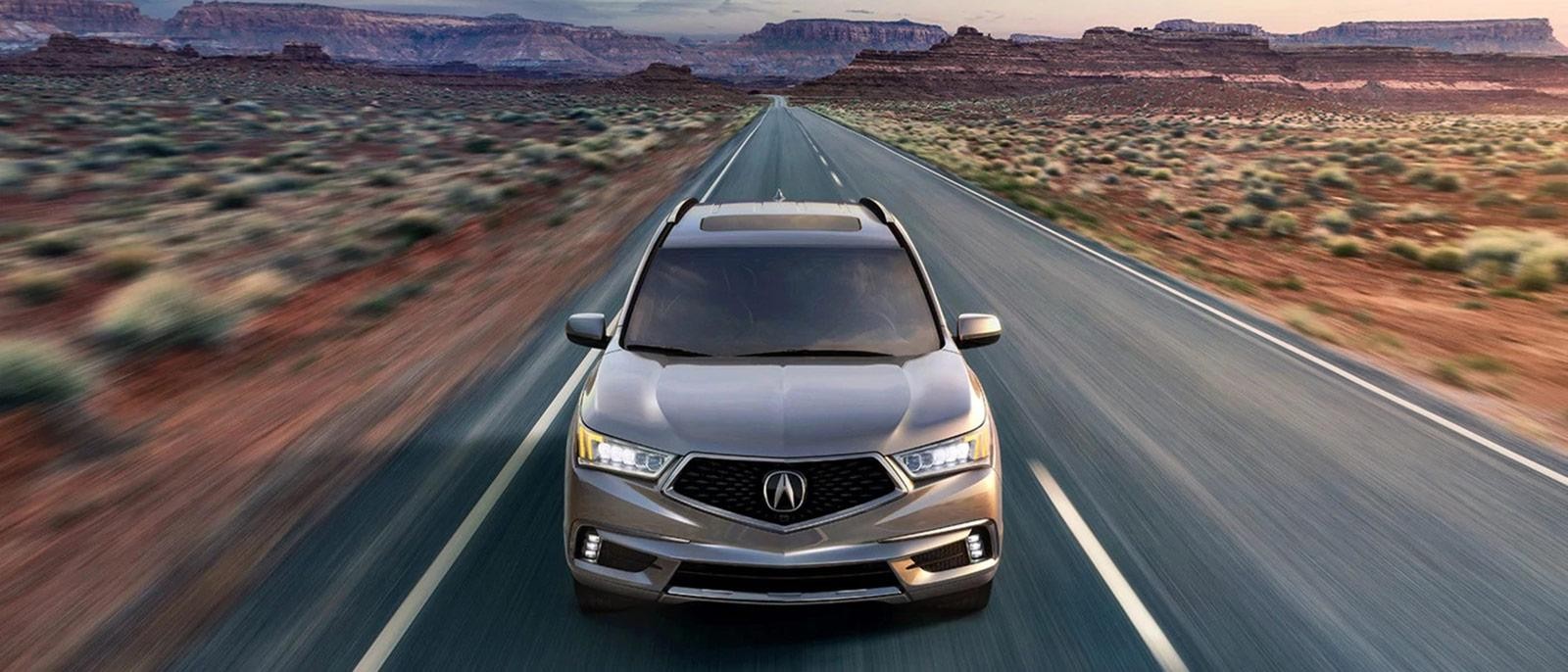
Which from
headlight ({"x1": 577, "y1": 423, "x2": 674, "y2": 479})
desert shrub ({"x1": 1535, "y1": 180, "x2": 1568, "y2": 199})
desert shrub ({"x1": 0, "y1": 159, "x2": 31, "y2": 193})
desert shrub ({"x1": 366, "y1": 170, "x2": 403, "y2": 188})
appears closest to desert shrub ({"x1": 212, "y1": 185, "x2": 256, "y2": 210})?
desert shrub ({"x1": 366, "y1": 170, "x2": 403, "y2": 188})

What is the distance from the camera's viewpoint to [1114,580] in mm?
4488

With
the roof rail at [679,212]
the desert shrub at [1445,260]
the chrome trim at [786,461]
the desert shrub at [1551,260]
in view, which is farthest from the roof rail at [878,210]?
the desert shrub at [1445,260]

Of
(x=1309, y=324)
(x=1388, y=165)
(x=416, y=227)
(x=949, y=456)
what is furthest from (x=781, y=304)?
(x=1388, y=165)

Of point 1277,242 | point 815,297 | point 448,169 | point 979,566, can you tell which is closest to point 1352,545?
point 979,566

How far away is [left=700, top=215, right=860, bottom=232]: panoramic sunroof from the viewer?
5.21 m

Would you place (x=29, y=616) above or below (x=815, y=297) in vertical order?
below

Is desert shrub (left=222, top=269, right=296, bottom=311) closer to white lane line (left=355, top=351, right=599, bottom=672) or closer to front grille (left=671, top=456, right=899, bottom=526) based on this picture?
white lane line (left=355, top=351, right=599, bottom=672)

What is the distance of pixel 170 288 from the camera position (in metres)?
10.3

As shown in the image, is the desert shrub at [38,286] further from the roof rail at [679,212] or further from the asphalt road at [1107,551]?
the roof rail at [679,212]

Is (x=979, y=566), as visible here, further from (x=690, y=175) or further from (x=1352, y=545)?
(x=690, y=175)

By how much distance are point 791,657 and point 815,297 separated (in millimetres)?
1803

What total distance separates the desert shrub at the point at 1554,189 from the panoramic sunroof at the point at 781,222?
27571mm

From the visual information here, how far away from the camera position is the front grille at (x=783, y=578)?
353cm

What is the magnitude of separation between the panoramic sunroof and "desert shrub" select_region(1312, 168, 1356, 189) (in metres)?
29.0
